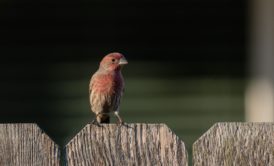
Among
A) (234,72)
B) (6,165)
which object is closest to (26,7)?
(234,72)

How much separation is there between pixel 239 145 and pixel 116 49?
5956mm

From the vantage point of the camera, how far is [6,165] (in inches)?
128

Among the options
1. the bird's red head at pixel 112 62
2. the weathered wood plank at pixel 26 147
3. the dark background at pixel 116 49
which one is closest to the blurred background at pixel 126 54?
the dark background at pixel 116 49

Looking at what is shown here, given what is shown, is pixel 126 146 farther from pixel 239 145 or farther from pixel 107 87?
pixel 107 87

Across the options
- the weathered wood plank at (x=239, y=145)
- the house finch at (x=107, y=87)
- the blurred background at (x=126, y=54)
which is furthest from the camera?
the blurred background at (x=126, y=54)

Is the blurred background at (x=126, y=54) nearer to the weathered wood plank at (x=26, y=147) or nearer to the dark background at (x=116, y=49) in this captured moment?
the dark background at (x=116, y=49)

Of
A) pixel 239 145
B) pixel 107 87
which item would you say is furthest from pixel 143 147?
pixel 107 87

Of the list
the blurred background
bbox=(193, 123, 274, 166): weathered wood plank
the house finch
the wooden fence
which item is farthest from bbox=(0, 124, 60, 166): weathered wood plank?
the blurred background

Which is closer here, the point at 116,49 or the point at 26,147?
the point at 26,147

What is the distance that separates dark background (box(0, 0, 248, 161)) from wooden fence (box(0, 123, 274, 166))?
19.3 ft

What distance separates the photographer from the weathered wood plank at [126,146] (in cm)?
323

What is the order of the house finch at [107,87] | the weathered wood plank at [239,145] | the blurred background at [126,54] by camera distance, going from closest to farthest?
the weathered wood plank at [239,145], the house finch at [107,87], the blurred background at [126,54]

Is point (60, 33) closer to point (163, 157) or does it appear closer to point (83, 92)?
point (83, 92)

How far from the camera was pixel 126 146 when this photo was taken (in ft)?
10.7
